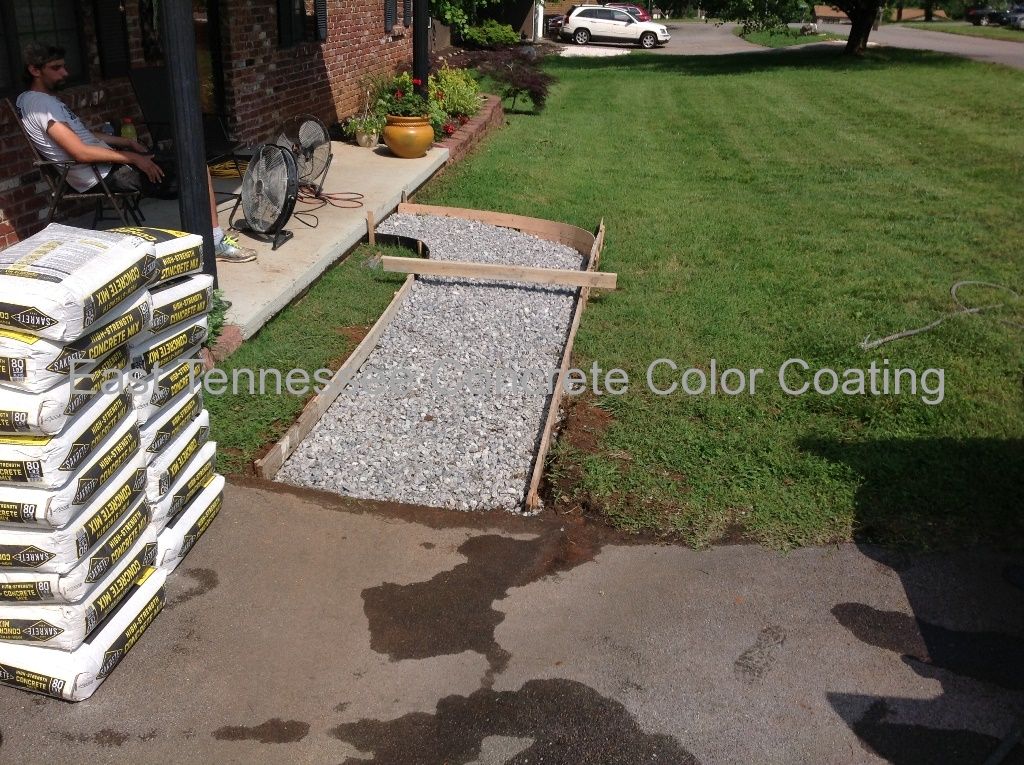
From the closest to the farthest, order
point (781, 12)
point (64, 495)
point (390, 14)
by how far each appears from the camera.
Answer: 1. point (64, 495)
2. point (390, 14)
3. point (781, 12)

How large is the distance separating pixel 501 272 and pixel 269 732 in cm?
487

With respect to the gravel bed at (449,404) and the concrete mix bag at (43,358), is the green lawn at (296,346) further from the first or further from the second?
the concrete mix bag at (43,358)

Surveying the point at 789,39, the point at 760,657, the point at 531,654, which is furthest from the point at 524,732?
the point at 789,39

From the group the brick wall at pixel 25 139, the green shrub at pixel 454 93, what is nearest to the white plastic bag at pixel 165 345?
the brick wall at pixel 25 139

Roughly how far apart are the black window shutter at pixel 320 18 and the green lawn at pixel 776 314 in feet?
8.43

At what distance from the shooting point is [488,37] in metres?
26.7

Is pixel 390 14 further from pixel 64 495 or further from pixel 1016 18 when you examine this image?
pixel 1016 18

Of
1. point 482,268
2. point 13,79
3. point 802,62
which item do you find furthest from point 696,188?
point 802,62

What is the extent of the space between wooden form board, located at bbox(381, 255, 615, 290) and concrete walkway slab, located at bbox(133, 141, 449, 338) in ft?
2.12

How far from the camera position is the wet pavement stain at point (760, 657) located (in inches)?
141

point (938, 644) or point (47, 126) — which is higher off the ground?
point (47, 126)

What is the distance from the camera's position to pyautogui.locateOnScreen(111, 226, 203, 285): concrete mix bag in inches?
144

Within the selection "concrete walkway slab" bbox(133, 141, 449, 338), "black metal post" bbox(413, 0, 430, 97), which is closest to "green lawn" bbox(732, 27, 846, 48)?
"black metal post" bbox(413, 0, 430, 97)

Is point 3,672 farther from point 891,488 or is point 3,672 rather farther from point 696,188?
point 696,188
